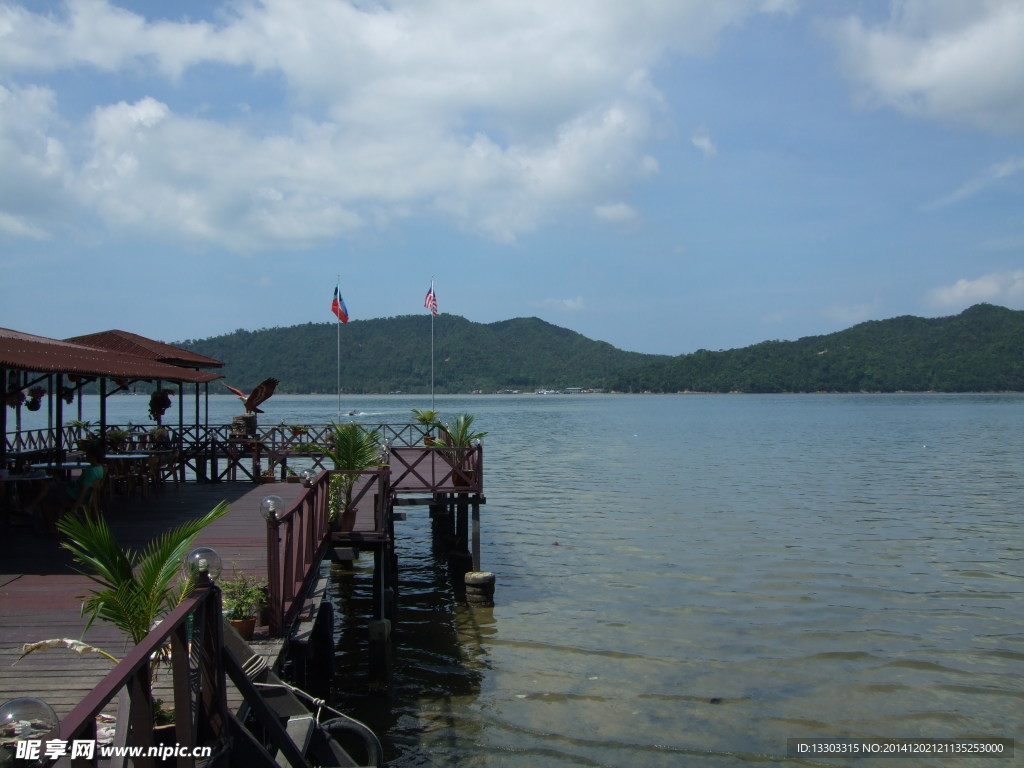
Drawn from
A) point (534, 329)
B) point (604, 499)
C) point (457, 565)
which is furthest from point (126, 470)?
point (534, 329)

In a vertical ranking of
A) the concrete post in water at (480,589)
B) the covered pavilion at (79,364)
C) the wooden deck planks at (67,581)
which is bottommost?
the concrete post in water at (480,589)

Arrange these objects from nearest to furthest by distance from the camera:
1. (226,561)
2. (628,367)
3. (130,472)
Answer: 1. (226,561)
2. (130,472)
3. (628,367)

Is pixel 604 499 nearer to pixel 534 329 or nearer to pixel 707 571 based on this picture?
pixel 707 571

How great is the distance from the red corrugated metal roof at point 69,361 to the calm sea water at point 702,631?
15.6 feet

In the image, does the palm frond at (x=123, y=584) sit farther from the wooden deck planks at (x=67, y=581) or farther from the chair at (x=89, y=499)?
the chair at (x=89, y=499)

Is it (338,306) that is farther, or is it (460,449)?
(338,306)

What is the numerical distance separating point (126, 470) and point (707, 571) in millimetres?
10427

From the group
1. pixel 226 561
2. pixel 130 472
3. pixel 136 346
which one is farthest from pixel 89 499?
pixel 136 346

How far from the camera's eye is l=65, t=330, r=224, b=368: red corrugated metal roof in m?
16.9

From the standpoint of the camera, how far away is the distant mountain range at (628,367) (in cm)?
14775

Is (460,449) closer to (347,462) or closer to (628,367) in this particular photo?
(347,462)

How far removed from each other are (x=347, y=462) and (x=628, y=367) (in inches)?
7297

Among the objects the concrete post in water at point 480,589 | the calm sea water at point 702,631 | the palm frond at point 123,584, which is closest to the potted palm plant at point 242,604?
the palm frond at point 123,584

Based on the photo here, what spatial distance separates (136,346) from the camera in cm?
1705
